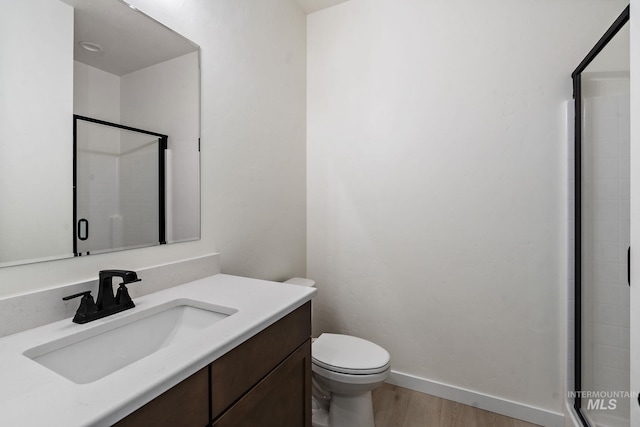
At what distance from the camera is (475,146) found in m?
1.82

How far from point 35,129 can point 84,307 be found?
0.54 meters

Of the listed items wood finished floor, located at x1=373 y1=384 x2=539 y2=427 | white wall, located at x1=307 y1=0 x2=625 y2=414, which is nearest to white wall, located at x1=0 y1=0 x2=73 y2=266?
Result: white wall, located at x1=307 y1=0 x2=625 y2=414

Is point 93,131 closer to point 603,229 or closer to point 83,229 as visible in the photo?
point 83,229

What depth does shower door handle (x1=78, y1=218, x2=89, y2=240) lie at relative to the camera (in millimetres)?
1016

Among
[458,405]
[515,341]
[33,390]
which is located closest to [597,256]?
[515,341]

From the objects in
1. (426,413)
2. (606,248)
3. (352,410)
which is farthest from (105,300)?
(606,248)

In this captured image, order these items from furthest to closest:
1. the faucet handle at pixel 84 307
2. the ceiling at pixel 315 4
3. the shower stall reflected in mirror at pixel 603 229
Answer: the ceiling at pixel 315 4 → the shower stall reflected in mirror at pixel 603 229 → the faucet handle at pixel 84 307

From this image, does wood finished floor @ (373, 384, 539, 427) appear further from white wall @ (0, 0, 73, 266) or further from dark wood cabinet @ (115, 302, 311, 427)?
white wall @ (0, 0, 73, 266)

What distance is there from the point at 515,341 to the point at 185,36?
7.53ft

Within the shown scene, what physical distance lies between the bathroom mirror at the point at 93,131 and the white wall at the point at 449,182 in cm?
108

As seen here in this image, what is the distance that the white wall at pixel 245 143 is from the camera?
1307mm

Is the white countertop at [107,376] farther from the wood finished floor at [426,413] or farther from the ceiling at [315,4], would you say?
the ceiling at [315,4]

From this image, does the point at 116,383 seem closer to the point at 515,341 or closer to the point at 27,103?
the point at 27,103

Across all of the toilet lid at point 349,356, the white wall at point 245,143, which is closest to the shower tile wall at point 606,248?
the toilet lid at point 349,356
